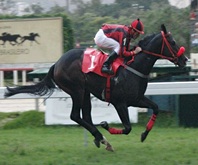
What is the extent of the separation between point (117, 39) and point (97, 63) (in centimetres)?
47

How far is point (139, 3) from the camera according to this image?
1789 inches

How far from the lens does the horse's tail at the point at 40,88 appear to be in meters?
8.97

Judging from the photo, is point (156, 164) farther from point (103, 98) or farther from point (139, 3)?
point (139, 3)

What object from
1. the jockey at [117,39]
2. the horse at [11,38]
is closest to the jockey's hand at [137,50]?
the jockey at [117,39]

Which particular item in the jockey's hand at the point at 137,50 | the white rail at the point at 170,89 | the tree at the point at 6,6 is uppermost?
the jockey's hand at the point at 137,50

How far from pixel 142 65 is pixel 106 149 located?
1.29 meters

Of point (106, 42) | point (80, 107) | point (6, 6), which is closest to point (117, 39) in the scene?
point (106, 42)

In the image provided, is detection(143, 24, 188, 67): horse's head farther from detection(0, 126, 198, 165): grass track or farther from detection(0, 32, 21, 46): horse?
detection(0, 32, 21, 46): horse

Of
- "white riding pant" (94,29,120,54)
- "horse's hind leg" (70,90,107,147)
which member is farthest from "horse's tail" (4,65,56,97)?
"white riding pant" (94,29,120,54)

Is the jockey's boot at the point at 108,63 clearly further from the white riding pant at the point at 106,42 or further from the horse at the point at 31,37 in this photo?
the horse at the point at 31,37

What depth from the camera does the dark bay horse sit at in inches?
322

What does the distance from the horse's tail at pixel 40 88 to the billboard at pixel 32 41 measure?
7.66 meters

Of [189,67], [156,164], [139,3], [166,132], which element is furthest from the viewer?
[139,3]

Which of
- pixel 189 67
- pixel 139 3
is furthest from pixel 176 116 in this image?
pixel 139 3
